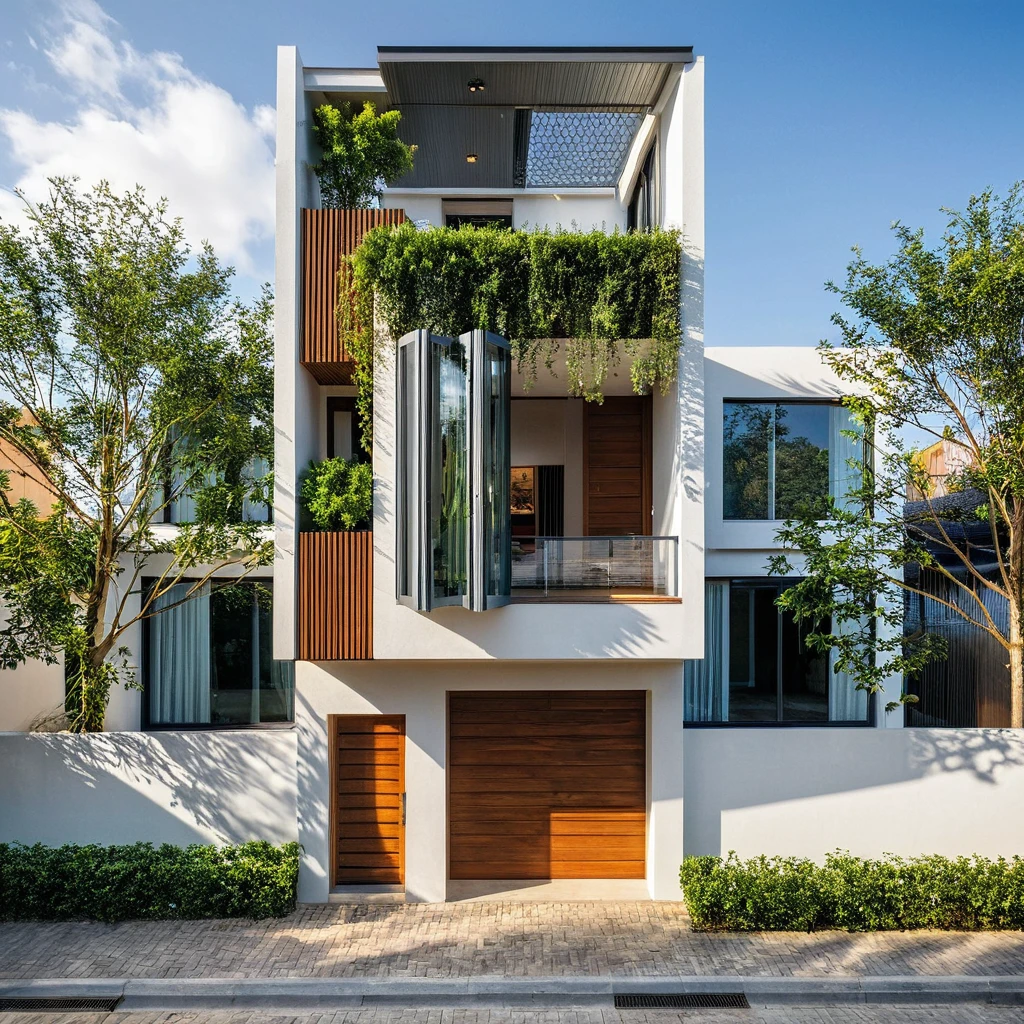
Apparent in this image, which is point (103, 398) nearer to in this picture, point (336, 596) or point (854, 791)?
point (336, 596)

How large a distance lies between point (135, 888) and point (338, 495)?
5.19 meters

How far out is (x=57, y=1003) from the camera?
21.6 ft

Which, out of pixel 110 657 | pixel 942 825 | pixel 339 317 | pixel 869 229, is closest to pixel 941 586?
pixel 942 825

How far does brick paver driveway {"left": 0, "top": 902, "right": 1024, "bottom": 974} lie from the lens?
694cm

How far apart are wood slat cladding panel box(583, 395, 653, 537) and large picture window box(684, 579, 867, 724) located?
1.81 m

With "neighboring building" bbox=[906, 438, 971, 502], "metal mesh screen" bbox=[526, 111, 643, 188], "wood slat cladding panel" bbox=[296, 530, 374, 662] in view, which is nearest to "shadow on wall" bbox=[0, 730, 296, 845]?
"wood slat cladding panel" bbox=[296, 530, 374, 662]

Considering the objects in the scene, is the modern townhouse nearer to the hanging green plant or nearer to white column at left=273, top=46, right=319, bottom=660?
white column at left=273, top=46, right=319, bottom=660

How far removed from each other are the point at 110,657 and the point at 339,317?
638 cm

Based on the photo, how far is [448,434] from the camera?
7961mm

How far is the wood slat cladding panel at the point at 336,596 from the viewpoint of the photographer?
816cm

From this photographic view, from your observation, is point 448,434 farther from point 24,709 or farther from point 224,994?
point 24,709

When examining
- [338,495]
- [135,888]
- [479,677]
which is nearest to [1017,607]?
[479,677]

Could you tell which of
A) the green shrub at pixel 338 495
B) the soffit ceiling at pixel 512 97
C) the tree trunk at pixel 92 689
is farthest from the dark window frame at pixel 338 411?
the soffit ceiling at pixel 512 97

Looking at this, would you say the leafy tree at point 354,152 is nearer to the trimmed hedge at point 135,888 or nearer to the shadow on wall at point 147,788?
the shadow on wall at point 147,788
